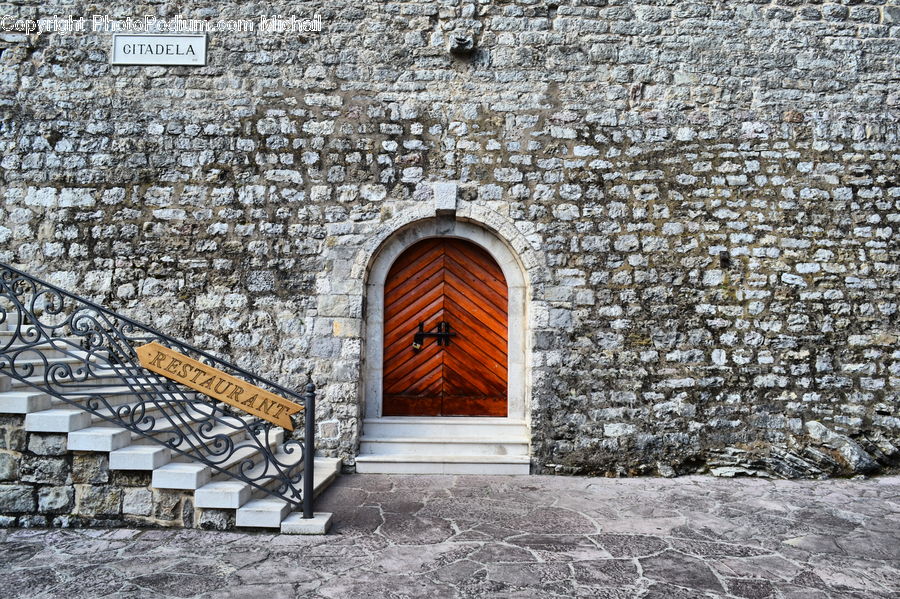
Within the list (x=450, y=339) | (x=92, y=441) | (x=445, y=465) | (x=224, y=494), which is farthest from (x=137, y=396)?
(x=450, y=339)

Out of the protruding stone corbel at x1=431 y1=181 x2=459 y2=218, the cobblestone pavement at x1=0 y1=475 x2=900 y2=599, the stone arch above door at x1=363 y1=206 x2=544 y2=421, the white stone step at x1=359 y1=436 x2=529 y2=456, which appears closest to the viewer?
the cobblestone pavement at x1=0 y1=475 x2=900 y2=599

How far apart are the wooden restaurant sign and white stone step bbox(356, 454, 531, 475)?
59.0 inches

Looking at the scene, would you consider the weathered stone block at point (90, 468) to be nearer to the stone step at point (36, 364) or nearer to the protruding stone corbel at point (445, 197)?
the stone step at point (36, 364)

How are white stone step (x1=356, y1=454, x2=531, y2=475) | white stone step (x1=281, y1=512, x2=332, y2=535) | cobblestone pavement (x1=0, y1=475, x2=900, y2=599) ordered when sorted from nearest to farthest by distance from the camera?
cobblestone pavement (x1=0, y1=475, x2=900, y2=599) < white stone step (x1=281, y1=512, x2=332, y2=535) < white stone step (x1=356, y1=454, x2=531, y2=475)

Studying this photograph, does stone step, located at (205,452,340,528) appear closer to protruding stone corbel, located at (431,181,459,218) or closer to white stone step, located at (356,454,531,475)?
white stone step, located at (356,454,531,475)

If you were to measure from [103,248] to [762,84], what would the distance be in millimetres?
6193

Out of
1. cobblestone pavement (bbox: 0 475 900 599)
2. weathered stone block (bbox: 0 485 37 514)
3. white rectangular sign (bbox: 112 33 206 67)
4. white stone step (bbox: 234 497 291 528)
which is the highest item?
white rectangular sign (bbox: 112 33 206 67)

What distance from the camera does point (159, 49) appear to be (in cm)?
532

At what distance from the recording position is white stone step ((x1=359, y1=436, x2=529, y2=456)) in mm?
5039

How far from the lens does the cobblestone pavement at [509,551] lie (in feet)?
9.11

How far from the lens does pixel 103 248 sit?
5152 mm

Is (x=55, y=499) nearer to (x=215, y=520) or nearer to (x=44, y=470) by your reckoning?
(x=44, y=470)

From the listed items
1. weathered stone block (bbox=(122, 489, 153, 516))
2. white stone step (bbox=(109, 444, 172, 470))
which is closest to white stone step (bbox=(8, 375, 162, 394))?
white stone step (bbox=(109, 444, 172, 470))

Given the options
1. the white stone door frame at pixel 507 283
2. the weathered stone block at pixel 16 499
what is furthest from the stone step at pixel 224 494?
the white stone door frame at pixel 507 283
